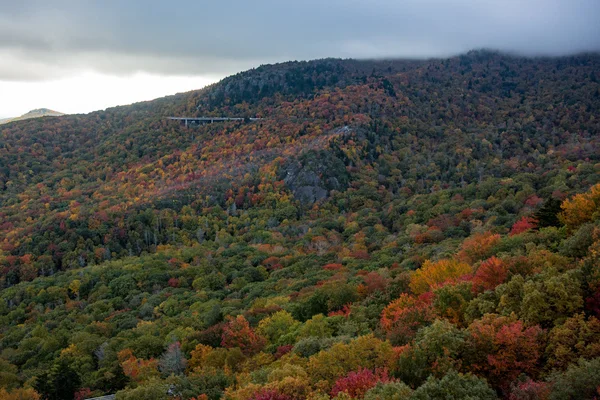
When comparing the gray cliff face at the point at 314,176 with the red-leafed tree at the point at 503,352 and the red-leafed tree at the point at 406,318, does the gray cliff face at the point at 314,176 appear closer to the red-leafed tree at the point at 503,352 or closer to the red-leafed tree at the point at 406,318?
the red-leafed tree at the point at 406,318

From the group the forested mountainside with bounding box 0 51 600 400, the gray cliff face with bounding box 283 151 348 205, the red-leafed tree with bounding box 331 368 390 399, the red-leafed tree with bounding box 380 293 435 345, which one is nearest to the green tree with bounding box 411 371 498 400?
the forested mountainside with bounding box 0 51 600 400

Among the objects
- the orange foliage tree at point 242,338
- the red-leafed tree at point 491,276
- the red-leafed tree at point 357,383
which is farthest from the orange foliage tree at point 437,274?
the red-leafed tree at point 357,383

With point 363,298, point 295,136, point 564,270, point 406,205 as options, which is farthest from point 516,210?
point 295,136

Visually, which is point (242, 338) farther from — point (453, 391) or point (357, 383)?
point (453, 391)

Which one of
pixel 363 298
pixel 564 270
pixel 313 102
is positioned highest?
pixel 313 102

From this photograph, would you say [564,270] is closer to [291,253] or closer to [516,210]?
[516,210]

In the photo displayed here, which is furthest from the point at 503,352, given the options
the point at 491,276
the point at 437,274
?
the point at 437,274

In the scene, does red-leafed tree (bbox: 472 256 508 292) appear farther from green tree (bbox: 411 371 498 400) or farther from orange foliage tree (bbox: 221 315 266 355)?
orange foliage tree (bbox: 221 315 266 355)

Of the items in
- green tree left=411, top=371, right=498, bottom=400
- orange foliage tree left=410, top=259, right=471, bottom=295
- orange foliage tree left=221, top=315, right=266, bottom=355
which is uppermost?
green tree left=411, top=371, right=498, bottom=400
